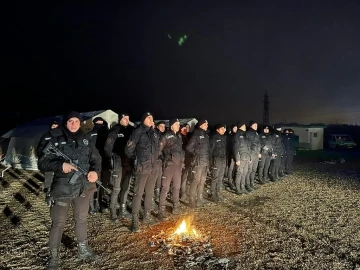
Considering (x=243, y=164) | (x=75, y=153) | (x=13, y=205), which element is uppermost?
(x=75, y=153)

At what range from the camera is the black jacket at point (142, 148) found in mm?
5757

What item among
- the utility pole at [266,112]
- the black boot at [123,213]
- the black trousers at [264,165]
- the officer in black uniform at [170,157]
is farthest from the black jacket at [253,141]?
the utility pole at [266,112]

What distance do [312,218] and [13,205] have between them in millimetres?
7664

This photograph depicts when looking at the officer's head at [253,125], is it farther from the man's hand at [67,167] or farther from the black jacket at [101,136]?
the man's hand at [67,167]

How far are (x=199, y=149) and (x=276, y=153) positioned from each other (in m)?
4.80

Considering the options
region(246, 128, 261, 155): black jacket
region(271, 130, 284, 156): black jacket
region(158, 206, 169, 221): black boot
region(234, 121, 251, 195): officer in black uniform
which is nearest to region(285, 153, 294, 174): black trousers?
region(271, 130, 284, 156): black jacket

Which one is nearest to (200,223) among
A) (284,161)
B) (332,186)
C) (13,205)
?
(13,205)

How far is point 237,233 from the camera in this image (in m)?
5.88

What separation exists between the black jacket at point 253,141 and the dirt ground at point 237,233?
4.38 ft

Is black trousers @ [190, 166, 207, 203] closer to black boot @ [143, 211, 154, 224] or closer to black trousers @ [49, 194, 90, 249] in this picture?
black boot @ [143, 211, 154, 224]

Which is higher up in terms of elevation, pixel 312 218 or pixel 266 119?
pixel 266 119

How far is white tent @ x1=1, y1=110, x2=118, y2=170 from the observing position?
15.1 metres

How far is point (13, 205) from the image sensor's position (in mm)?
8297

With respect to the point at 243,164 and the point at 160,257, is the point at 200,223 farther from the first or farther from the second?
the point at 243,164
